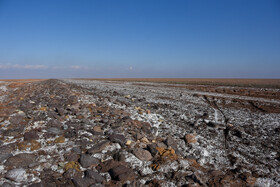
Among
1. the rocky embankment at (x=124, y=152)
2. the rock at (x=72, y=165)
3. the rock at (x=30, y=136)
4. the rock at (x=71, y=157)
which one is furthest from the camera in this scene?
the rock at (x=30, y=136)

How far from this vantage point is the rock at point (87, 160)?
12.2 ft

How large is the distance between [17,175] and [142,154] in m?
2.59

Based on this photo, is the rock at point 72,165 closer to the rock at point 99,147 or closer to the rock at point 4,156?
the rock at point 99,147

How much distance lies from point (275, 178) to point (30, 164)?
5356 mm

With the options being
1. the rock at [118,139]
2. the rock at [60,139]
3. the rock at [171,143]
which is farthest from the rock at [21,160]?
the rock at [171,143]

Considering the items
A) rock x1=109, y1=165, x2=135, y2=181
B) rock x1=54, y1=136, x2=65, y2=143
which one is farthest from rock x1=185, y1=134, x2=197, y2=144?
rock x1=54, y1=136, x2=65, y2=143

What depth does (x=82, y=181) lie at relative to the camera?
3.19 meters

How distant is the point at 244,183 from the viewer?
356cm

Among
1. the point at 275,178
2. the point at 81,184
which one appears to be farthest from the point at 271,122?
the point at 81,184

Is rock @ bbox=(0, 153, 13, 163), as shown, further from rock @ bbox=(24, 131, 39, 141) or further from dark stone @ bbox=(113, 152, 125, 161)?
dark stone @ bbox=(113, 152, 125, 161)

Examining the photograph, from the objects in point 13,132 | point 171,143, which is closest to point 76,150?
point 13,132

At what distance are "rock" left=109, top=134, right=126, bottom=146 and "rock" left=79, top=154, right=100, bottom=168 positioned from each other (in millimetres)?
926

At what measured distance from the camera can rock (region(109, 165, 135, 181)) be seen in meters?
3.38

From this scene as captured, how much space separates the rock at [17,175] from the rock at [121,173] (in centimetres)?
164
